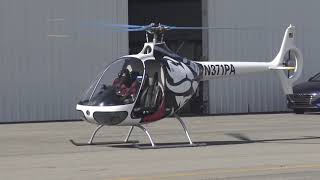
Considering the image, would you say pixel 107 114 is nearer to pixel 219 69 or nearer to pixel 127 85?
pixel 127 85

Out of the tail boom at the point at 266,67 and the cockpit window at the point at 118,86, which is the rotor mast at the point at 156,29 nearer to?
the cockpit window at the point at 118,86

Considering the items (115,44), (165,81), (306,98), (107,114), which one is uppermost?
(115,44)

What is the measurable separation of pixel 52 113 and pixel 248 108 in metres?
7.80

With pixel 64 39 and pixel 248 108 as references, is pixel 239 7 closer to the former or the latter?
pixel 248 108

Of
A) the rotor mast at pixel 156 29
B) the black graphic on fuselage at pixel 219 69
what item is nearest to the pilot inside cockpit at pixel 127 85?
the rotor mast at pixel 156 29

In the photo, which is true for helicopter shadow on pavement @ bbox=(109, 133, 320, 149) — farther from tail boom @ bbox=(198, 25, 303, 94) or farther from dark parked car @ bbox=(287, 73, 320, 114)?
dark parked car @ bbox=(287, 73, 320, 114)

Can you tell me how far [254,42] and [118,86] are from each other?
1324cm

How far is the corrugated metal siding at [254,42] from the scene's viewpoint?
2641 cm

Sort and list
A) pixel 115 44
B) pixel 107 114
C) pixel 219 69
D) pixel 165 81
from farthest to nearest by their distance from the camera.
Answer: pixel 115 44 < pixel 219 69 < pixel 165 81 < pixel 107 114

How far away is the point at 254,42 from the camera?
2702 cm

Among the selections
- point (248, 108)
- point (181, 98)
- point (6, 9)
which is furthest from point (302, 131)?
point (6, 9)

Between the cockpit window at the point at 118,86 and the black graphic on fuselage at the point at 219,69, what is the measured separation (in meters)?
2.05

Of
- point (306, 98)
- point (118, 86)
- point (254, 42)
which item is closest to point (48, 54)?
point (254, 42)

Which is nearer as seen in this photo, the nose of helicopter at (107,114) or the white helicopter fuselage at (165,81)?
the nose of helicopter at (107,114)
